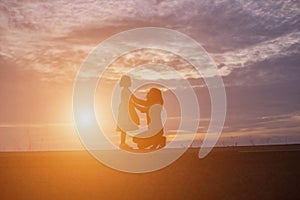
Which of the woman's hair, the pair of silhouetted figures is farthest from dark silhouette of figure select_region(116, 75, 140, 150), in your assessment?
the woman's hair

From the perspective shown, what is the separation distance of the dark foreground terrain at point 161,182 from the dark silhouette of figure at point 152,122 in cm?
205

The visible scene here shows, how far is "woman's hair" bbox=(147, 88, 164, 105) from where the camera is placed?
54.3 ft

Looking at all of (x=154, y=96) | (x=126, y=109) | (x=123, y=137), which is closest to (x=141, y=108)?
(x=126, y=109)

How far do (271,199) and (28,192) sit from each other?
204 inches

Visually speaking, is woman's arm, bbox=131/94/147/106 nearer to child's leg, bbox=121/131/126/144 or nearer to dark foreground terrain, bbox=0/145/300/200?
child's leg, bbox=121/131/126/144

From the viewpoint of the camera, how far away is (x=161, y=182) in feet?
37.9

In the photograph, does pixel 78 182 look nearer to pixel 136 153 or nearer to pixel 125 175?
pixel 125 175

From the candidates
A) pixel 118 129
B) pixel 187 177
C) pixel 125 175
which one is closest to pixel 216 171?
pixel 187 177

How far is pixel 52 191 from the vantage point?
34.0 ft

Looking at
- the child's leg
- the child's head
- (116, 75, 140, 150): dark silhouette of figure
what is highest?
the child's head

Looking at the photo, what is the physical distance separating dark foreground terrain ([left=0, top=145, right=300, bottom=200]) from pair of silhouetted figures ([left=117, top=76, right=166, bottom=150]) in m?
2.08

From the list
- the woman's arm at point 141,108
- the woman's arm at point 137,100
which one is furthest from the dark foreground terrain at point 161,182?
the woman's arm at point 137,100

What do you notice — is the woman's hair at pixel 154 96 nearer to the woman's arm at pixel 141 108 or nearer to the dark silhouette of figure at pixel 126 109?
the woman's arm at pixel 141 108

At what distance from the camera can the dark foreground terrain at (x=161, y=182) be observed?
32.6 feet
